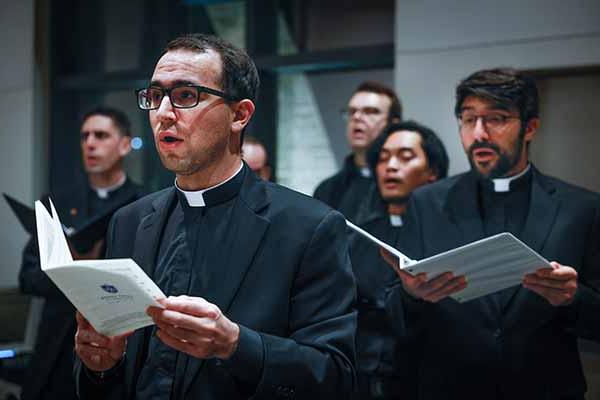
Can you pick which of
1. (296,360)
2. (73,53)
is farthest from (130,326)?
(73,53)

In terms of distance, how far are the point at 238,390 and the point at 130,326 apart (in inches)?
12.2

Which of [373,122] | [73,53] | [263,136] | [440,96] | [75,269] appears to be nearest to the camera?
[75,269]

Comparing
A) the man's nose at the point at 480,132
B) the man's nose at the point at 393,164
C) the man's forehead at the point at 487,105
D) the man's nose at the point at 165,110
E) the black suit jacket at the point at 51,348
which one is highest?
the man's forehead at the point at 487,105

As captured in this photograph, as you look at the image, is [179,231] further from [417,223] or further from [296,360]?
[417,223]

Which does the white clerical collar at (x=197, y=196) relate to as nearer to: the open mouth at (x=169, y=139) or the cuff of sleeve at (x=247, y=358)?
the open mouth at (x=169, y=139)

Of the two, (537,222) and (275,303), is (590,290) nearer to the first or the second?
(537,222)

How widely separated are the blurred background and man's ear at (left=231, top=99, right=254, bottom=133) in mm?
2671

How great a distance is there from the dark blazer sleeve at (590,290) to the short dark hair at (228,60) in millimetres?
1231

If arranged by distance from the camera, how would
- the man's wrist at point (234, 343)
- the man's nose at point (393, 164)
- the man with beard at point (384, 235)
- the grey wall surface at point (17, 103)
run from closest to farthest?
the man's wrist at point (234, 343), the man with beard at point (384, 235), the man's nose at point (393, 164), the grey wall surface at point (17, 103)

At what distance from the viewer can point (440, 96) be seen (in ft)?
15.1

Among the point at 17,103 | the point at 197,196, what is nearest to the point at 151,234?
the point at 197,196

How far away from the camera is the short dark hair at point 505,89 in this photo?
8.99ft

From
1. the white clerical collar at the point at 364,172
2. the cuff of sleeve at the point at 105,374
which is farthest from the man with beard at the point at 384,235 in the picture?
the cuff of sleeve at the point at 105,374

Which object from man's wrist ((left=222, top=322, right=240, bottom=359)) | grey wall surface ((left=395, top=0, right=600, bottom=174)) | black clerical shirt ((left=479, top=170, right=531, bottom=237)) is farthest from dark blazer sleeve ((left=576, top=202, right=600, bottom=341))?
grey wall surface ((left=395, top=0, right=600, bottom=174))
